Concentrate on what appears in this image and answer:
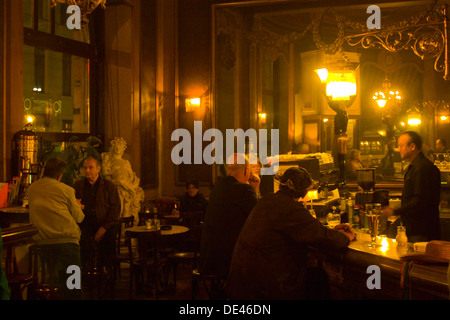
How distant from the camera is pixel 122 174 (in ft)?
25.8

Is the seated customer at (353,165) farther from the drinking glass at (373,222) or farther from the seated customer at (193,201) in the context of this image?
the drinking glass at (373,222)

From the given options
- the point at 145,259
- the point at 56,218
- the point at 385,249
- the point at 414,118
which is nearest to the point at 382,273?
the point at 385,249

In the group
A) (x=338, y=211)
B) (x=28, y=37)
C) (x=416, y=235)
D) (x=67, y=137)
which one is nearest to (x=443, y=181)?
(x=338, y=211)

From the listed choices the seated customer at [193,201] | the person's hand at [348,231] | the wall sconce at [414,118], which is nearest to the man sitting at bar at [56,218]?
the person's hand at [348,231]

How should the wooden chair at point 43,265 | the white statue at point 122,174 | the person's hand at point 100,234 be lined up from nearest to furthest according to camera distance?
the wooden chair at point 43,265 → the person's hand at point 100,234 → the white statue at point 122,174

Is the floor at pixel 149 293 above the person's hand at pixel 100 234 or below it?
below

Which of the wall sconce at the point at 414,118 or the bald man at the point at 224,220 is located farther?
the wall sconce at the point at 414,118

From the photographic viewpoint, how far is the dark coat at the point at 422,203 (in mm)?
4445

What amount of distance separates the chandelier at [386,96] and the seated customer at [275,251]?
12894 mm

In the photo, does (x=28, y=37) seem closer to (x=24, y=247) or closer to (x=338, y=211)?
(x=24, y=247)

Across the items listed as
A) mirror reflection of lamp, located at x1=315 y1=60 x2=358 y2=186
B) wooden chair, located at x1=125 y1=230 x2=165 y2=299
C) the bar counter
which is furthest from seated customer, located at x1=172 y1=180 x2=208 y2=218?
the bar counter

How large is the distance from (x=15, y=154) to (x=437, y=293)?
16.3 ft

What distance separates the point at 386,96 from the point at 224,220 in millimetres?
12516

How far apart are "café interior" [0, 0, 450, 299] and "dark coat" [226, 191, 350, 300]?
55 centimetres
